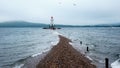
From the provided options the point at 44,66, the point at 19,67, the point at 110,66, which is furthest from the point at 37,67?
the point at 110,66

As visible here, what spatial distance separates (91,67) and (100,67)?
Answer: 1.86 m

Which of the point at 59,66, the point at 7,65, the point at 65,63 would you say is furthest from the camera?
the point at 7,65

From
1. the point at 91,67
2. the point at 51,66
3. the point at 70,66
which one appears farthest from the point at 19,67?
the point at 91,67

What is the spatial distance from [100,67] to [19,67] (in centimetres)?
1122

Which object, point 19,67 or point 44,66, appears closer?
point 44,66

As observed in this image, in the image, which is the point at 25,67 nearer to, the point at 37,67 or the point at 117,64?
the point at 37,67

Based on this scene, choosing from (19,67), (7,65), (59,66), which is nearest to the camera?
(59,66)

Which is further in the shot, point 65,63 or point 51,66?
point 65,63

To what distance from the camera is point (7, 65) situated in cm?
2881

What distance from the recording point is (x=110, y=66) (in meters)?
27.0

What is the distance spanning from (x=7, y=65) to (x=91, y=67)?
12726 millimetres

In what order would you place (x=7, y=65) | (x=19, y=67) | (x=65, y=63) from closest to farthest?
(x=65, y=63) < (x=19, y=67) < (x=7, y=65)

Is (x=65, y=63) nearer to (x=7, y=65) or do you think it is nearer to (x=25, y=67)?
(x=25, y=67)

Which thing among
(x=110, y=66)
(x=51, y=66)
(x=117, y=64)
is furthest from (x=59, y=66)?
(x=117, y=64)
